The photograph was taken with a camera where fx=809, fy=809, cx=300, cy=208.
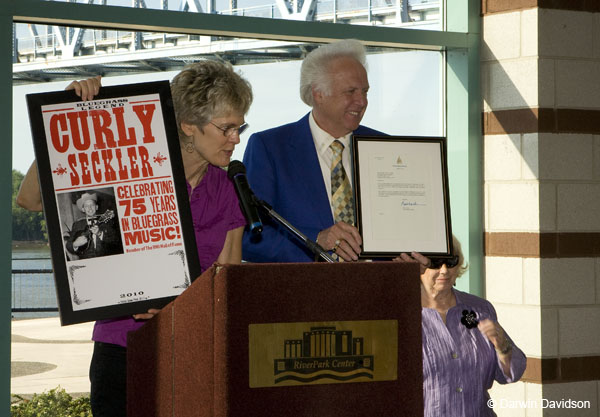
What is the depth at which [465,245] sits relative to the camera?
486cm

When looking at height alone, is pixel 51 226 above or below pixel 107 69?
below

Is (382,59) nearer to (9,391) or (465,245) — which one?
(465,245)

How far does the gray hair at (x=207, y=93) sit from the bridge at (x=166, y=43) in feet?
6.31

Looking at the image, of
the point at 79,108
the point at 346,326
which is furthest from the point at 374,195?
the point at 346,326

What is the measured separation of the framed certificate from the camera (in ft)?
8.45

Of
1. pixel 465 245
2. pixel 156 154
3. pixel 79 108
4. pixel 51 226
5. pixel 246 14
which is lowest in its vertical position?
pixel 465 245

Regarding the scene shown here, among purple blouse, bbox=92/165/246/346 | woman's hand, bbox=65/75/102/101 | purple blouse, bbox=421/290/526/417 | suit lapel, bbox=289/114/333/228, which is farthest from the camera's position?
purple blouse, bbox=421/290/526/417

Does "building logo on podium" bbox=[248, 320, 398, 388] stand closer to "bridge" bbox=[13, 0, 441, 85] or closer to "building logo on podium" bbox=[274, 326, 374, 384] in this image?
"building logo on podium" bbox=[274, 326, 374, 384]

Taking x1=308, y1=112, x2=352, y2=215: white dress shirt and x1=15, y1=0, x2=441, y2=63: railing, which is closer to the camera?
x1=308, y1=112, x2=352, y2=215: white dress shirt

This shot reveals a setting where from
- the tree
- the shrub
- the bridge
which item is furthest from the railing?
the shrub

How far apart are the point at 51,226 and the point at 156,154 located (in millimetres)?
334

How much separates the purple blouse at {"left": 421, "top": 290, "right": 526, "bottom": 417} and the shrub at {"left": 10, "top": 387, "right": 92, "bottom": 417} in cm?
187

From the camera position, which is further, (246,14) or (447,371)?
(246,14)

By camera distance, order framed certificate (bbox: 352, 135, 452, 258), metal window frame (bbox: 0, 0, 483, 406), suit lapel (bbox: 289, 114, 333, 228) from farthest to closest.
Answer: metal window frame (bbox: 0, 0, 483, 406) < suit lapel (bbox: 289, 114, 333, 228) < framed certificate (bbox: 352, 135, 452, 258)
